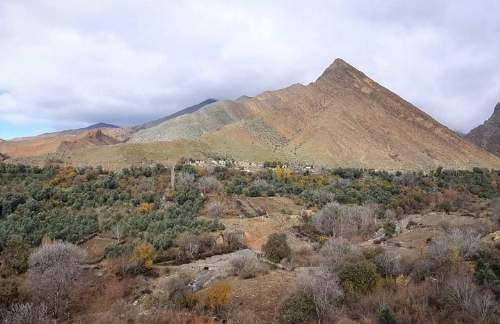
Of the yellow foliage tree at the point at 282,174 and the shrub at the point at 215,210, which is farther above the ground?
the yellow foliage tree at the point at 282,174

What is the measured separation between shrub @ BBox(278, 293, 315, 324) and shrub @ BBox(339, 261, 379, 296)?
6.48ft

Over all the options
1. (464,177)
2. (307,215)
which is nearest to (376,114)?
(464,177)

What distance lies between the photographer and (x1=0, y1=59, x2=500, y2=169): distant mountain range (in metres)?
66.9

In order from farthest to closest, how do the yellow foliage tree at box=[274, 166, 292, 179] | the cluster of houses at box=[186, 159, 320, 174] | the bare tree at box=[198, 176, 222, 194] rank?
the cluster of houses at box=[186, 159, 320, 174] < the yellow foliage tree at box=[274, 166, 292, 179] < the bare tree at box=[198, 176, 222, 194]

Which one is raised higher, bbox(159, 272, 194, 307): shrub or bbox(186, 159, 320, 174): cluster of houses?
bbox(186, 159, 320, 174): cluster of houses

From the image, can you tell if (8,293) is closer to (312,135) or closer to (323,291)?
(323,291)

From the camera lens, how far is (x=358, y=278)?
14.7 meters

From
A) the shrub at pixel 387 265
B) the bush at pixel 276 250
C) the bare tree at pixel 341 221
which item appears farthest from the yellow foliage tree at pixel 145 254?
the bare tree at pixel 341 221

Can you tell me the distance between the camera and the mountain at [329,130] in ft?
251

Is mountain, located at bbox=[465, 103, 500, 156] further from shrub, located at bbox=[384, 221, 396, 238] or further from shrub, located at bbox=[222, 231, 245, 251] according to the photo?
shrub, located at bbox=[222, 231, 245, 251]

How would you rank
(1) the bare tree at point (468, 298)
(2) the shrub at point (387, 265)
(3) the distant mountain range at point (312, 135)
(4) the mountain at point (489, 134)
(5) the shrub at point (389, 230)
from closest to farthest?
(1) the bare tree at point (468, 298)
(2) the shrub at point (387, 265)
(5) the shrub at point (389, 230)
(3) the distant mountain range at point (312, 135)
(4) the mountain at point (489, 134)

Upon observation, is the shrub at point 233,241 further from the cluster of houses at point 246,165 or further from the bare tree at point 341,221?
the cluster of houses at point 246,165

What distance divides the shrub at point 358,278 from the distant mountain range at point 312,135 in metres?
46.8

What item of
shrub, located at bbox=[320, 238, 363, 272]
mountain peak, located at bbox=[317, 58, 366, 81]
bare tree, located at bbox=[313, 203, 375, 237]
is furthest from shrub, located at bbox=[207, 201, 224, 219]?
mountain peak, located at bbox=[317, 58, 366, 81]
